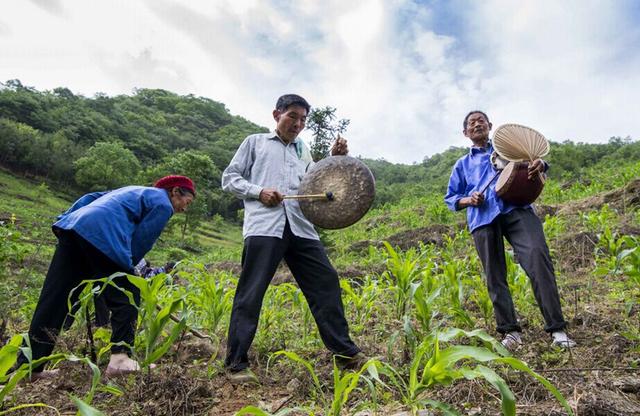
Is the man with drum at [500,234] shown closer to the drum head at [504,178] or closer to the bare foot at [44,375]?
the drum head at [504,178]

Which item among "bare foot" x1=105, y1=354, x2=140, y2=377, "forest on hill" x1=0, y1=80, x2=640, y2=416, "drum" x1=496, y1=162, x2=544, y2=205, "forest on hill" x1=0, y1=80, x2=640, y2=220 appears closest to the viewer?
"forest on hill" x1=0, y1=80, x2=640, y2=416

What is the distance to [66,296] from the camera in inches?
95.1

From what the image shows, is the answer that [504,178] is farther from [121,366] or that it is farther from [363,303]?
[121,366]

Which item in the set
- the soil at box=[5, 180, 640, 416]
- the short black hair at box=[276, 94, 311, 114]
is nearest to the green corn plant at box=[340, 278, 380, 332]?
the soil at box=[5, 180, 640, 416]

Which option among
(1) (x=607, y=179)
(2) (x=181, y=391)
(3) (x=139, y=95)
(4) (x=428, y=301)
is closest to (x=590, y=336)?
(4) (x=428, y=301)

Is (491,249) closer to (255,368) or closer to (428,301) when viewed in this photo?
(428,301)

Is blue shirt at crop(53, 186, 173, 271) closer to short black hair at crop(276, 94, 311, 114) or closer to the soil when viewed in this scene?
the soil

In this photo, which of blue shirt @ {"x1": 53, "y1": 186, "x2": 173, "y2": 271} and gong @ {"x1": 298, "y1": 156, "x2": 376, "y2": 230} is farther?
gong @ {"x1": 298, "y1": 156, "x2": 376, "y2": 230}

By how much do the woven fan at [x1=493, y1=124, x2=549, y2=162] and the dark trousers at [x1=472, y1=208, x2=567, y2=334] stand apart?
0.36m

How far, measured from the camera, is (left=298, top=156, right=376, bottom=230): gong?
251cm

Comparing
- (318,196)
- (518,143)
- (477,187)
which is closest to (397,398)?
(318,196)

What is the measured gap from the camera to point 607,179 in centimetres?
1048

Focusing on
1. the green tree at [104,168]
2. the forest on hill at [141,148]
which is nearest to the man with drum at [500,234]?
the forest on hill at [141,148]

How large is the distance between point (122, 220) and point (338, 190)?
1264mm
